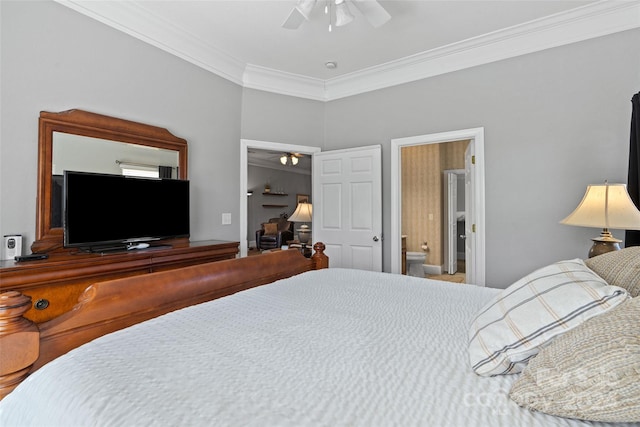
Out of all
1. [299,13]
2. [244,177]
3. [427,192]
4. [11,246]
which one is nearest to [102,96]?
[11,246]

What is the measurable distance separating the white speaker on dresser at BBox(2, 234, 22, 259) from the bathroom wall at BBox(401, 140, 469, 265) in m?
5.28

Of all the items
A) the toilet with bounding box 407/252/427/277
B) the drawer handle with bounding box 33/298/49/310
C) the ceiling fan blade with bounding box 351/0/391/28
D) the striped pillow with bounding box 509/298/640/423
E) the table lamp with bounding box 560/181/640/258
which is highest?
the ceiling fan blade with bounding box 351/0/391/28

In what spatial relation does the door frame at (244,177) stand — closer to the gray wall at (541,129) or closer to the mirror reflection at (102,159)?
the mirror reflection at (102,159)

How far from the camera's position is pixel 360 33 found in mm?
2895

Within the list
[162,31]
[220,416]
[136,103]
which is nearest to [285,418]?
[220,416]

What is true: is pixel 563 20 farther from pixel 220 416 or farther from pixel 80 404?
pixel 80 404

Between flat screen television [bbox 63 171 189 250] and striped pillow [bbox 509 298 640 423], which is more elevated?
flat screen television [bbox 63 171 189 250]

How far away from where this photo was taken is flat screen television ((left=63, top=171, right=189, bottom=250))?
210 cm

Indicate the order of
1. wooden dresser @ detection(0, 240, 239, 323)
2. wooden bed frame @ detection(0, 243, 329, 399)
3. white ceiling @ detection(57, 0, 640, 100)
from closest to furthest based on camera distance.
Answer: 1. wooden bed frame @ detection(0, 243, 329, 399)
2. wooden dresser @ detection(0, 240, 239, 323)
3. white ceiling @ detection(57, 0, 640, 100)

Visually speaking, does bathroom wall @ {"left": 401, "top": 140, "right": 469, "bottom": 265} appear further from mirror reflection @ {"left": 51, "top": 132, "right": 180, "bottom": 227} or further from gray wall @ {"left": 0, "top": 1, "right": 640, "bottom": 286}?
mirror reflection @ {"left": 51, "top": 132, "right": 180, "bottom": 227}

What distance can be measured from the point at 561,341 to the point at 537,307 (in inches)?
5.7

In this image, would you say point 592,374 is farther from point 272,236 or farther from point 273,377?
point 272,236

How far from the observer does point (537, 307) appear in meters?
0.84

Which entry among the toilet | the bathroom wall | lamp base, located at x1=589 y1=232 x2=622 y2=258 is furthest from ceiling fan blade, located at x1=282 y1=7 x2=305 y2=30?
the toilet
